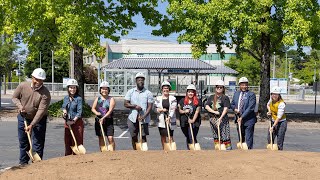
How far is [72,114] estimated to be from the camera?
7.73 metres

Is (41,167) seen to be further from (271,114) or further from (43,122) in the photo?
(271,114)

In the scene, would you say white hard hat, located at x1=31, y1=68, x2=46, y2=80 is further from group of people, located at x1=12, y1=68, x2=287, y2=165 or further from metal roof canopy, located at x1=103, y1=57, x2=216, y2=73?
metal roof canopy, located at x1=103, y1=57, x2=216, y2=73

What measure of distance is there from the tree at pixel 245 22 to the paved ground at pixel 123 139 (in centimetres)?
316

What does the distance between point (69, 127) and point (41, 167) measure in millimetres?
1315

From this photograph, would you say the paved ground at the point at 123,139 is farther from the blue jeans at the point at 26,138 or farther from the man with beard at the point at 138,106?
the man with beard at the point at 138,106

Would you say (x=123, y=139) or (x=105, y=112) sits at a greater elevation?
(x=105, y=112)

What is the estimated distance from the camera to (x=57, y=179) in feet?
19.2

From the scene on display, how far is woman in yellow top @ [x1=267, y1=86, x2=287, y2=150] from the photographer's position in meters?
8.43

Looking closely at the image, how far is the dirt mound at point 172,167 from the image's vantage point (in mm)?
6020

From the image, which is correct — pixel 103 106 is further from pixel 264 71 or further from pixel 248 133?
pixel 264 71

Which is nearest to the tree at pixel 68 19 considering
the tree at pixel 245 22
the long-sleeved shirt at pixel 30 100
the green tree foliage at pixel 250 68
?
the tree at pixel 245 22

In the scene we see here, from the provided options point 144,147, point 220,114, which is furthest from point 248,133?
point 144,147

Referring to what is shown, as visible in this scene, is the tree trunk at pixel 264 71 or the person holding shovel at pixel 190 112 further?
the tree trunk at pixel 264 71

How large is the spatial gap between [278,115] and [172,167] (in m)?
3.01
